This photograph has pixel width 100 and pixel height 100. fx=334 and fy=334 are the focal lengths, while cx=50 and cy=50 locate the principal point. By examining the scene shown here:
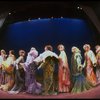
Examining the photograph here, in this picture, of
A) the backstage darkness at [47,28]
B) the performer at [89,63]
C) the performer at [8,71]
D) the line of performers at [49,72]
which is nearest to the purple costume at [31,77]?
the line of performers at [49,72]

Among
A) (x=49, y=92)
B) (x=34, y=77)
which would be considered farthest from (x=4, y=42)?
(x=49, y=92)

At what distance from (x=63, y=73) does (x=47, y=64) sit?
1.01 feet

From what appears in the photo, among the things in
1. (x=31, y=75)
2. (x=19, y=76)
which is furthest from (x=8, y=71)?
(x=31, y=75)

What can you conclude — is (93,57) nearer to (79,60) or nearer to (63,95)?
(79,60)

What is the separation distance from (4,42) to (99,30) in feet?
5.40

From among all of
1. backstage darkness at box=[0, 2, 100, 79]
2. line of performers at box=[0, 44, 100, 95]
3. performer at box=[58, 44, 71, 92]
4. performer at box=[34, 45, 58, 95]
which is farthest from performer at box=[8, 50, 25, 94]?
performer at box=[58, 44, 71, 92]

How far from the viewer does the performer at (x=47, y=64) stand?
5.46 m

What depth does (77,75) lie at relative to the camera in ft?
18.0

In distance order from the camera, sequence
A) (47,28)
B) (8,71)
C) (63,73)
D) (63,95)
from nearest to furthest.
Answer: (63,95)
(63,73)
(8,71)
(47,28)

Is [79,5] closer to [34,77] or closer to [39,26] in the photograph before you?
[39,26]

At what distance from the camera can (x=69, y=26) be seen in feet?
18.9

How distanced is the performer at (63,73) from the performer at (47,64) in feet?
0.37

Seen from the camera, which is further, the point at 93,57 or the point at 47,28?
the point at 47,28

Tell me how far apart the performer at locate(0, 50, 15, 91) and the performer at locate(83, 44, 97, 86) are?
1243 millimetres
